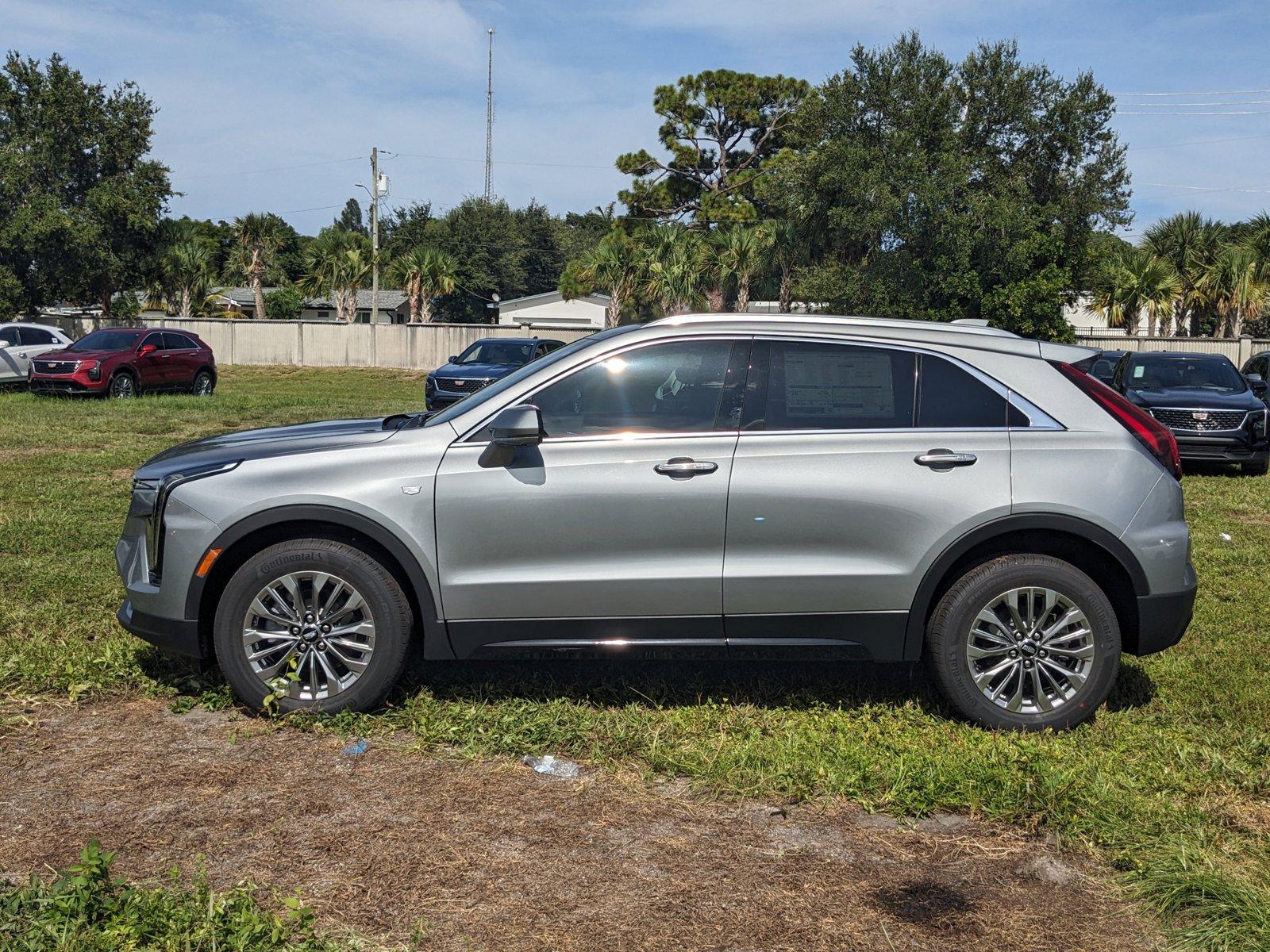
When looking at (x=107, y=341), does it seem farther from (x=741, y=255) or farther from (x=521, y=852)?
(x=741, y=255)

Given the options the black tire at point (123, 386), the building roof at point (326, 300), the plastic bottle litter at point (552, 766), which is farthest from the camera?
the building roof at point (326, 300)

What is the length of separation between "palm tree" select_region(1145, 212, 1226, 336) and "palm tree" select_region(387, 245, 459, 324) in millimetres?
29573

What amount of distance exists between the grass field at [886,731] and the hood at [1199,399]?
23.1 feet

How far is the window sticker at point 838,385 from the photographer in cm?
511

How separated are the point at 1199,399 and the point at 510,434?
12116 millimetres

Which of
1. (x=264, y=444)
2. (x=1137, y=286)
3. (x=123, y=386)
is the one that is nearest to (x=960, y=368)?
(x=264, y=444)

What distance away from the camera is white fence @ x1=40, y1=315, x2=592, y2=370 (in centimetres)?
4175

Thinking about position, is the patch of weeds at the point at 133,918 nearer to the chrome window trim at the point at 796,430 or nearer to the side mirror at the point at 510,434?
the side mirror at the point at 510,434

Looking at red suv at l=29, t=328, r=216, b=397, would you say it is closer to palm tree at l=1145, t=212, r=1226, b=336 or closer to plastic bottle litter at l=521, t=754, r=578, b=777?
plastic bottle litter at l=521, t=754, r=578, b=777

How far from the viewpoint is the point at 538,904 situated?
353 cm

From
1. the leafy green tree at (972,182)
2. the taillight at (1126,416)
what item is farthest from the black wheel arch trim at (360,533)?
the leafy green tree at (972,182)

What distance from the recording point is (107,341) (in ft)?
75.4

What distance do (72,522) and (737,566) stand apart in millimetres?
6433

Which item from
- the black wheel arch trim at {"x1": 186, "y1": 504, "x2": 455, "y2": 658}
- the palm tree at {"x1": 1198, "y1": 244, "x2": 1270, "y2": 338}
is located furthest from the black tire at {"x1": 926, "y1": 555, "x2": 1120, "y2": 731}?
the palm tree at {"x1": 1198, "y1": 244, "x2": 1270, "y2": 338}
